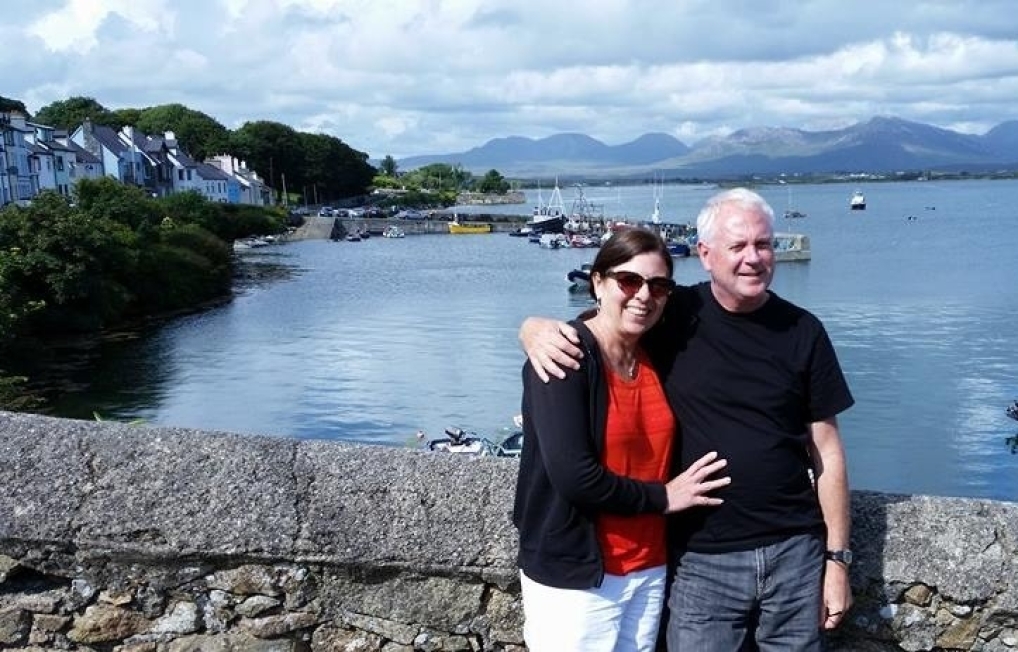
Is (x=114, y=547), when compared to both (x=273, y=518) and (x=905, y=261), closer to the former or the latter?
(x=273, y=518)

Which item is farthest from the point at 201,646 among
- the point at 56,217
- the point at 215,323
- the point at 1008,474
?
the point at 215,323

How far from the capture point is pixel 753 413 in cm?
327

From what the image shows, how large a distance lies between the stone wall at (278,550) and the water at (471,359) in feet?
78.0

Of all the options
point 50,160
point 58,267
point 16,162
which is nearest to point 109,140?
point 50,160

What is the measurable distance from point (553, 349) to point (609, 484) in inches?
16.4

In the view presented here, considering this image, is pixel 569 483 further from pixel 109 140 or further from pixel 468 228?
pixel 468 228

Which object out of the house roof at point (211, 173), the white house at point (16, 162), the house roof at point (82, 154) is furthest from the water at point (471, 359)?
the house roof at point (211, 173)

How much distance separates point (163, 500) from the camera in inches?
151

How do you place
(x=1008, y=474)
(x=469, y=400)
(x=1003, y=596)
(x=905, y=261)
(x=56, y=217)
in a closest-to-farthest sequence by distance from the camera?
(x=1003, y=596), (x=1008, y=474), (x=469, y=400), (x=56, y=217), (x=905, y=261)

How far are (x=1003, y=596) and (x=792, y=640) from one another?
0.89m

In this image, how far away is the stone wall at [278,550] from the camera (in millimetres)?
3766

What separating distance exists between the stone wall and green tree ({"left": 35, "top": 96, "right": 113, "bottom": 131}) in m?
134

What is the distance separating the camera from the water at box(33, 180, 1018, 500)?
105 ft

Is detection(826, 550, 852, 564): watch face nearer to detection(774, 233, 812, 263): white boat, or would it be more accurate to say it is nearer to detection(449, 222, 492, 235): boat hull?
detection(774, 233, 812, 263): white boat
